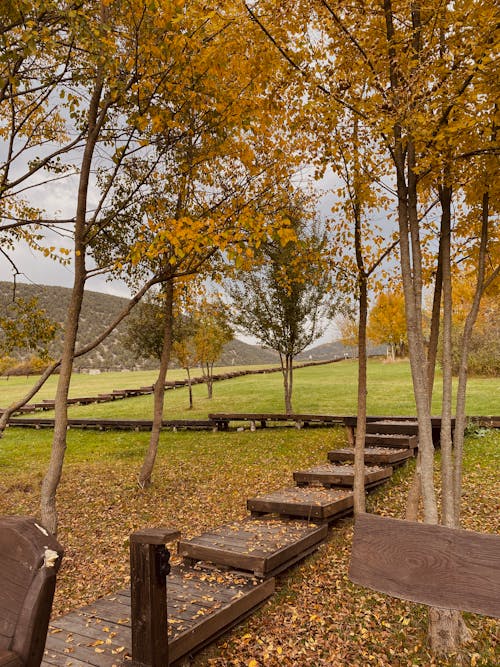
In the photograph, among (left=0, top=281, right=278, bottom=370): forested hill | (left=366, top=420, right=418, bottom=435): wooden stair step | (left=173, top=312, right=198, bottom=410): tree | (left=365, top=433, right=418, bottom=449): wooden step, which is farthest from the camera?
(left=0, top=281, right=278, bottom=370): forested hill

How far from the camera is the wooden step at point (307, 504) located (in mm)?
6746

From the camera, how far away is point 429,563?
7.91ft

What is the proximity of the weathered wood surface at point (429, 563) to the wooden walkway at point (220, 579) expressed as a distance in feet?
7.62

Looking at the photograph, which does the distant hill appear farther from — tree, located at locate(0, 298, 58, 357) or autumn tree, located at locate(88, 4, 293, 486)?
tree, located at locate(0, 298, 58, 357)

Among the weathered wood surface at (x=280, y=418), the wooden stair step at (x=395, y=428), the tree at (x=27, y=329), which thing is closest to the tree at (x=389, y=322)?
the weathered wood surface at (x=280, y=418)

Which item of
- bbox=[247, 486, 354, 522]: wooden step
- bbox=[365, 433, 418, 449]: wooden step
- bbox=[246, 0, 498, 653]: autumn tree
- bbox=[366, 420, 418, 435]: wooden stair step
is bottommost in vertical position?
bbox=[247, 486, 354, 522]: wooden step

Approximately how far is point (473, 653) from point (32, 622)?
4119 mm

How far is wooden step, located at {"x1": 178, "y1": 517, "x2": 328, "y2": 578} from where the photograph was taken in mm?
5434

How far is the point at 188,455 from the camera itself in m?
13.4

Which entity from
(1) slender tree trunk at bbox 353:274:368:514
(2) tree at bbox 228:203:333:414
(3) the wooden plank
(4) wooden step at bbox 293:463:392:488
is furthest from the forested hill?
(3) the wooden plank

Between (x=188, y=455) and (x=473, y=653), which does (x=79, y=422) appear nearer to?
(x=188, y=455)

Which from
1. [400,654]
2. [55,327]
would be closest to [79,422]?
[55,327]

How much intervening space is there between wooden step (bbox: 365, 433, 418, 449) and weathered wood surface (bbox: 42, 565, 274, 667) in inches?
224

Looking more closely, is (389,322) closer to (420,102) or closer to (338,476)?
(338,476)
